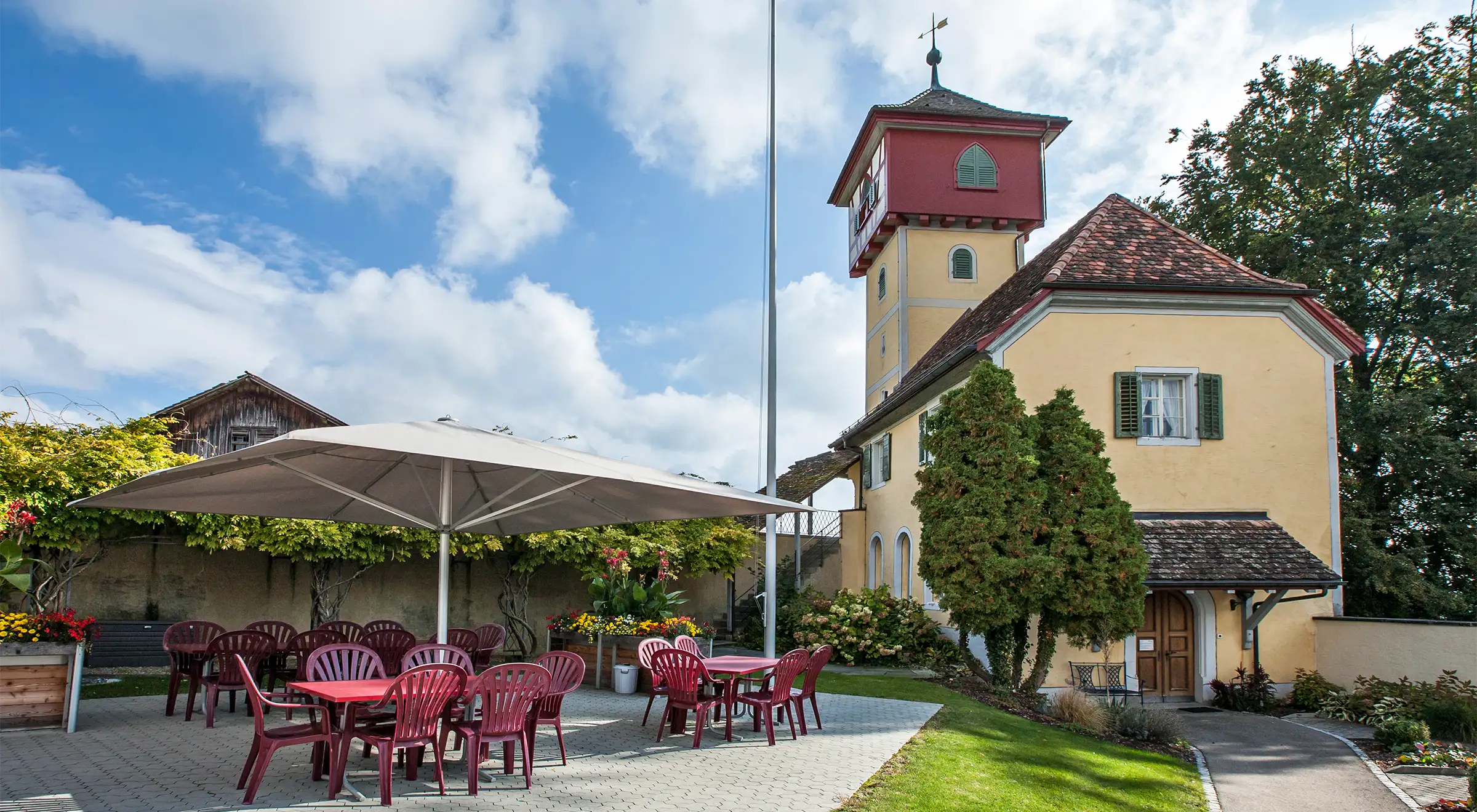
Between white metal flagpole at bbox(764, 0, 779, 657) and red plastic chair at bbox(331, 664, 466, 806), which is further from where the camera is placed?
white metal flagpole at bbox(764, 0, 779, 657)

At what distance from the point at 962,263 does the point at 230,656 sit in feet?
71.5

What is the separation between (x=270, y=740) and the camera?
657 centimetres

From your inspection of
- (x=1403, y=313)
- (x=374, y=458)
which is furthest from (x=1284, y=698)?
(x=374, y=458)

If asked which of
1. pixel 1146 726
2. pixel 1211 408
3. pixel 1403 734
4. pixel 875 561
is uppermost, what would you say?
pixel 1211 408

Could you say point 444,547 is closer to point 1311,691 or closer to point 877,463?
point 1311,691

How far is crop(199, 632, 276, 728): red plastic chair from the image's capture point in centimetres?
934


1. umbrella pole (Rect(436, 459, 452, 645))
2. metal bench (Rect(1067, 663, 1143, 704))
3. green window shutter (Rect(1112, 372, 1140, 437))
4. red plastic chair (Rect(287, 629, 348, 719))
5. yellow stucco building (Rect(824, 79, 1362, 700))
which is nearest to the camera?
umbrella pole (Rect(436, 459, 452, 645))

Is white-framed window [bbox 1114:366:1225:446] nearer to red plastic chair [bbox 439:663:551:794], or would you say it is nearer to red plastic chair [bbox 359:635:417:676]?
red plastic chair [bbox 359:635:417:676]

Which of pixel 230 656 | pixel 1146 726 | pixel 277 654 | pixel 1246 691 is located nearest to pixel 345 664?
pixel 230 656

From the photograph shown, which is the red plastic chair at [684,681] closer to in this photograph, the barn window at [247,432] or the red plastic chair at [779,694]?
the red plastic chair at [779,694]

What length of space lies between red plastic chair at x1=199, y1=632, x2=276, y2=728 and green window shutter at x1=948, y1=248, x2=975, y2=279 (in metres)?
21.2

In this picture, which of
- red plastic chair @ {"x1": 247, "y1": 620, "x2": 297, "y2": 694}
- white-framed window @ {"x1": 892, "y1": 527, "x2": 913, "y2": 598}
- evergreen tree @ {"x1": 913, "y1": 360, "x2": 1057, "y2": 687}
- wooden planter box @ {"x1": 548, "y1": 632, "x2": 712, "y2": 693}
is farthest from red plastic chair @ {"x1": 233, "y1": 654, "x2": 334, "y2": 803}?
white-framed window @ {"x1": 892, "y1": 527, "x2": 913, "y2": 598}

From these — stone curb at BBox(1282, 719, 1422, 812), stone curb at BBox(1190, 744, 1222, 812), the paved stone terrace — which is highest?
the paved stone terrace

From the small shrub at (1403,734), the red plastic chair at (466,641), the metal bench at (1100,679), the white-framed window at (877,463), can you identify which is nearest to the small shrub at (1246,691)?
the metal bench at (1100,679)
